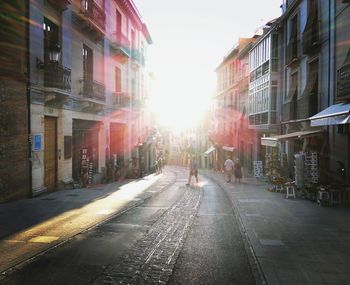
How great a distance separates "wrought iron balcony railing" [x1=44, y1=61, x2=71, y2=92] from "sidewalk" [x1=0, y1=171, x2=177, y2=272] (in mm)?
4060

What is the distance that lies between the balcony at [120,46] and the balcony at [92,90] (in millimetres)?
3377

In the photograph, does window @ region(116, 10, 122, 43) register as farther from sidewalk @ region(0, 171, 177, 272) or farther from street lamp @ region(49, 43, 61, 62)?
sidewalk @ region(0, 171, 177, 272)

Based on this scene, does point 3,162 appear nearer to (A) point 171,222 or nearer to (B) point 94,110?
(A) point 171,222

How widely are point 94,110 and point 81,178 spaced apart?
3724 mm

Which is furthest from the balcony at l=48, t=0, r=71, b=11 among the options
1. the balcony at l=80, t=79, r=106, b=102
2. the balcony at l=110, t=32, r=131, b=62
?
the balcony at l=110, t=32, r=131, b=62

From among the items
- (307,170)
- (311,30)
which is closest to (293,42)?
(311,30)

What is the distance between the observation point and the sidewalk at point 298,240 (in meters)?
5.77

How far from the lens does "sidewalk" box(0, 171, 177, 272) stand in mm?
7156

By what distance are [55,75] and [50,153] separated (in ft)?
10.2

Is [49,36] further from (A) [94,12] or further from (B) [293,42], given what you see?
(B) [293,42]

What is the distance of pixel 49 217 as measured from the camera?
1030 cm

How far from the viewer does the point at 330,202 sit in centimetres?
1241

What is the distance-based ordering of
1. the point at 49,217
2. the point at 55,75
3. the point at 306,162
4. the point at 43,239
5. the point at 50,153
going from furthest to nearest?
the point at 50,153 < the point at 55,75 < the point at 306,162 < the point at 49,217 < the point at 43,239

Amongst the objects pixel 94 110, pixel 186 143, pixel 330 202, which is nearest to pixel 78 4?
pixel 94 110
